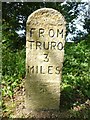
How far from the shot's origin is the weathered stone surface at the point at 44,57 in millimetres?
3961

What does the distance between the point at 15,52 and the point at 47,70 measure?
9.99ft

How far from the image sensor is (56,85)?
14.0ft

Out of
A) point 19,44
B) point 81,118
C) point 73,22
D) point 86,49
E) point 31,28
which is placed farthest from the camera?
point 73,22

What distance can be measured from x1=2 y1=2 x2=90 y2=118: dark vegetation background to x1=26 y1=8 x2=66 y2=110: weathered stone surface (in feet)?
1.40

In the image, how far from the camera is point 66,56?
650 cm

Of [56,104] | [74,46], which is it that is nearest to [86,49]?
[74,46]

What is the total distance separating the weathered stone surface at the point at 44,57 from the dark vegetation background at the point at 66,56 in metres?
0.43

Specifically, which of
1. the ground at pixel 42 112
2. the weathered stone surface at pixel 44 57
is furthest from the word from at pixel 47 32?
the ground at pixel 42 112

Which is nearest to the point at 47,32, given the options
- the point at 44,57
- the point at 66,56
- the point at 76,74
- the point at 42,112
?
A: the point at 44,57

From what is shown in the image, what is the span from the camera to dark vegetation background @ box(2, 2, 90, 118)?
4.98 meters

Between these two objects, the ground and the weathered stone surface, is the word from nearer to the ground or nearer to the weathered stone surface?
the weathered stone surface

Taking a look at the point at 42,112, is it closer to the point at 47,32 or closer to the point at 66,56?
the point at 47,32

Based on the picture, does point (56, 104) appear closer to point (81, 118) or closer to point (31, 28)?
point (81, 118)

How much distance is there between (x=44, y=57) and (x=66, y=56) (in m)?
2.45
